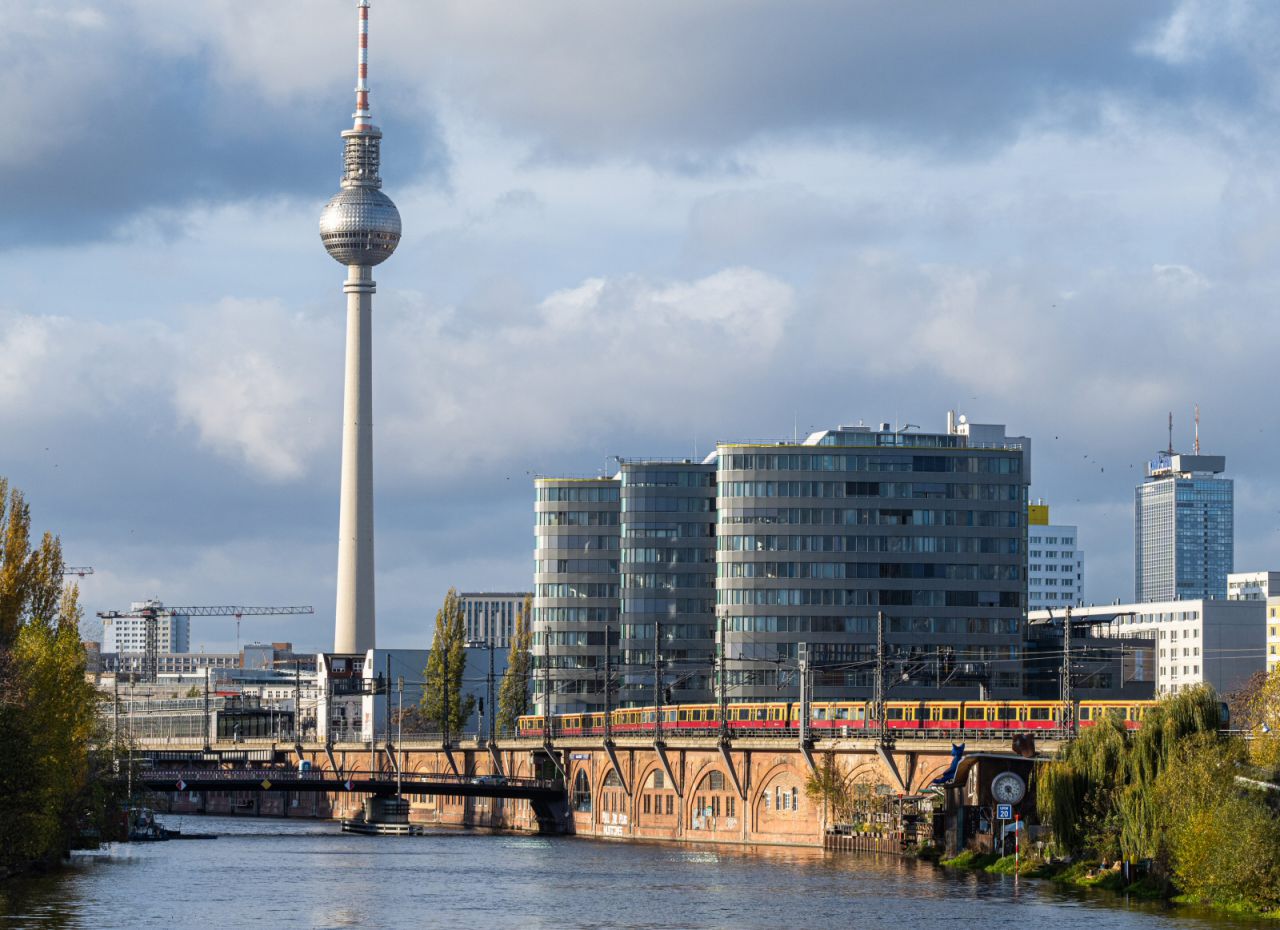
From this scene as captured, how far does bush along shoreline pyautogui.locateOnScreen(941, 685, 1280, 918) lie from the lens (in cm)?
10744

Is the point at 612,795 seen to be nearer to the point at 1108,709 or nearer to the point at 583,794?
the point at 583,794

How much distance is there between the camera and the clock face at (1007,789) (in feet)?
461

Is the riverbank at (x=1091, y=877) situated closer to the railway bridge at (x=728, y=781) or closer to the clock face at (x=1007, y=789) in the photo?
the clock face at (x=1007, y=789)

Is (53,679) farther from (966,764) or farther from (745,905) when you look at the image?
(966,764)

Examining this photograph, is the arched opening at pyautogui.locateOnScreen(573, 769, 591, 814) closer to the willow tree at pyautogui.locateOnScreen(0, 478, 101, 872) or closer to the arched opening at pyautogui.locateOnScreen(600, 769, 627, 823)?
the arched opening at pyautogui.locateOnScreen(600, 769, 627, 823)

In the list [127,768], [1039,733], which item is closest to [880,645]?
[1039,733]

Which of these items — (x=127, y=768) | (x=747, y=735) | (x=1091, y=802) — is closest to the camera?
(x=1091, y=802)

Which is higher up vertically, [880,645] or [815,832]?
[880,645]

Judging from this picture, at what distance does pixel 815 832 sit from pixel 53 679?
59.4 meters

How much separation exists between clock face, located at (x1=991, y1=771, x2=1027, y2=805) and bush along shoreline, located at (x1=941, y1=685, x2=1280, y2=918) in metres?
5.15

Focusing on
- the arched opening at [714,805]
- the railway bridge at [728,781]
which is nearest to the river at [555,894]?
the railway bridge at [728,781]

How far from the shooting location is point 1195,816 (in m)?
111

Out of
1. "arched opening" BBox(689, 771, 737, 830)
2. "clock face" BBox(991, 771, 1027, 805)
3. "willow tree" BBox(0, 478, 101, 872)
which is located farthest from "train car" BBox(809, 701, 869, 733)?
"willow tree" BBox(0, 478, 101, 872)

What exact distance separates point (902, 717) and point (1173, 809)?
2011 inches
